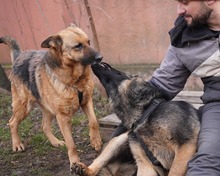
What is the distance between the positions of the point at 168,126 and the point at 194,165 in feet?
1.35

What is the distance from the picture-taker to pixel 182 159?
2.97 metres

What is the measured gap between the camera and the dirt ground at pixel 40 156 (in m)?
4.95

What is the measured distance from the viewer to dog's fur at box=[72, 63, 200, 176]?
10.1 ft

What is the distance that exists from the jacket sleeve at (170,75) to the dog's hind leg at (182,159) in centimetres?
67

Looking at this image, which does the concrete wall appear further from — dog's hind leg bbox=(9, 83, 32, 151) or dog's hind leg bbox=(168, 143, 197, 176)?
dog's hind leg bbox=(168, 143, 197, 176)

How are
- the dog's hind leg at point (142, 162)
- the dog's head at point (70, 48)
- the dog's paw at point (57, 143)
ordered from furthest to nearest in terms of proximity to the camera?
the dog's paw at point (57, 143) < the dog's head at point (70, 48) < the dog's hind leg at point (142, 162)

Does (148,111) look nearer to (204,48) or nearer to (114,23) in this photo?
(204,48)

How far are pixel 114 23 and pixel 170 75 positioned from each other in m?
4.09

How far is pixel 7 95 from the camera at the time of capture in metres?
9.05

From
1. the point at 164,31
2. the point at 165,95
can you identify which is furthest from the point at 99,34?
the point at 165,95

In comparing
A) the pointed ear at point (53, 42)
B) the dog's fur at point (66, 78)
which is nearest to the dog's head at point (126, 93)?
the dog's fur at point (66, 78)

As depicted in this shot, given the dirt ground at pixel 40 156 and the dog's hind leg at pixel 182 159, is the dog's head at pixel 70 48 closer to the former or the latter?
the dirt ground at pixel 40 156

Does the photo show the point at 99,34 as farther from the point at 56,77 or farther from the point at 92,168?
the point at 92,168

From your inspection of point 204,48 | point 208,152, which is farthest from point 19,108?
point 208,152
